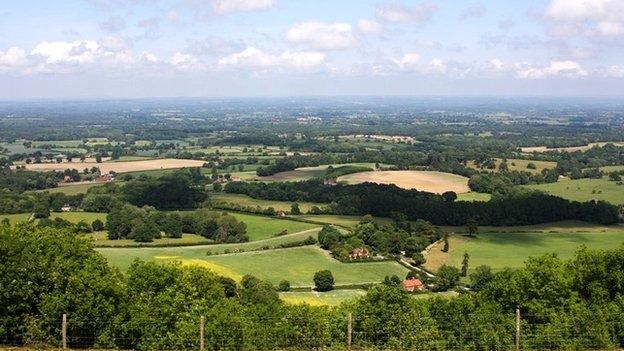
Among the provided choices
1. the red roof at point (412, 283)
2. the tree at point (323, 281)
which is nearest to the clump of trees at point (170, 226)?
the tree at point (323, 281)

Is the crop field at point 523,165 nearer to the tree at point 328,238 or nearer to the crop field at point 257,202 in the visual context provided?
the crop field at point 257,202

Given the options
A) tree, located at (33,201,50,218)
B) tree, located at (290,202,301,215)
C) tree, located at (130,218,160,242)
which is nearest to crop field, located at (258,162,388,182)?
tree, located at (290,202,301,215)

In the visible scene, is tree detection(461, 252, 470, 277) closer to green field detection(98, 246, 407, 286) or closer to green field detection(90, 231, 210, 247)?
green field detection(98, 246, 407, 286)

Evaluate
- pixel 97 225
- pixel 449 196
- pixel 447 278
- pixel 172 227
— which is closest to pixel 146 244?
pixel 172 227

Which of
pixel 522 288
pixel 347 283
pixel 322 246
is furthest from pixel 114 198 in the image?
pixel 522 288

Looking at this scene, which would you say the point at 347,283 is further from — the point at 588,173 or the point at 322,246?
the point at 588,173
